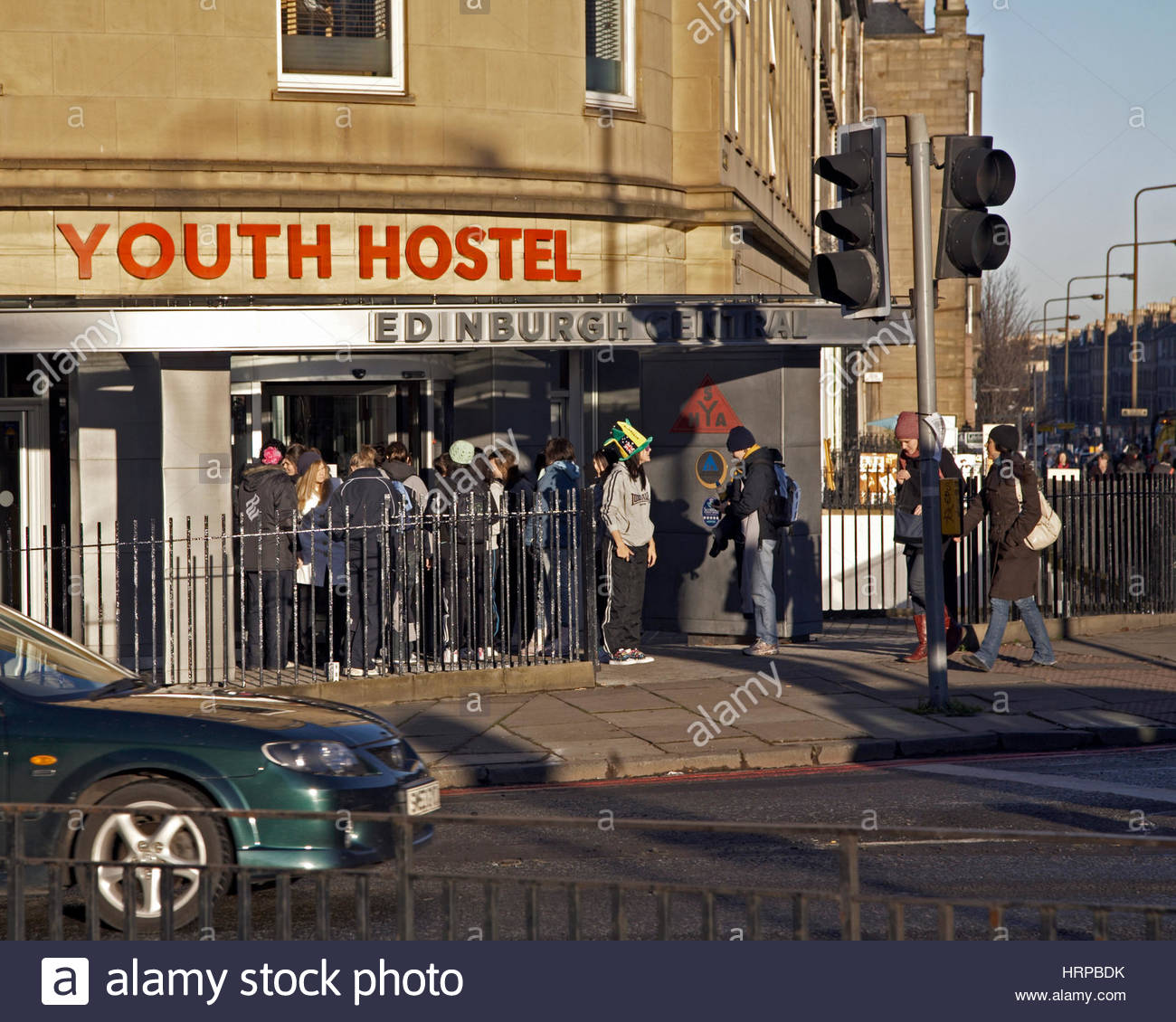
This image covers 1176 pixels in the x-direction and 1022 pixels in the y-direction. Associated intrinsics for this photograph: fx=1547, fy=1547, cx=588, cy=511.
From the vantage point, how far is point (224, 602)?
Answer: 1130cm

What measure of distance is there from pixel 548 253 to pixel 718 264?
2145 millimetres

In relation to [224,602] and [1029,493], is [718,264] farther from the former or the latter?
[224,602]

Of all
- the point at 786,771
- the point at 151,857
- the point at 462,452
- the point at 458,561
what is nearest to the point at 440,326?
the point at 462,452

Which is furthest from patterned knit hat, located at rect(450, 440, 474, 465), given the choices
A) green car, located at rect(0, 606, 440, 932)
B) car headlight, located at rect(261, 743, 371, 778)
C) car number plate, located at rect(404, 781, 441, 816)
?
car headlight, located at rect(261, 743, 371, 778)

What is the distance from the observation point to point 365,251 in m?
14.8

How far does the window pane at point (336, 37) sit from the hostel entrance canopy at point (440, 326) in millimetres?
3030

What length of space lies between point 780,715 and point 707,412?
4.67 m

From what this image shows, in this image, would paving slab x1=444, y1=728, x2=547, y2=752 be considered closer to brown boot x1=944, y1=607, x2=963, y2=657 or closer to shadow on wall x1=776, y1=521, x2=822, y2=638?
brown boot x1=944, y1=607, x2=963, y2=657

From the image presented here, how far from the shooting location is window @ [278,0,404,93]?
47.9ft

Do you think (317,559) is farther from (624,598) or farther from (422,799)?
(422,799)

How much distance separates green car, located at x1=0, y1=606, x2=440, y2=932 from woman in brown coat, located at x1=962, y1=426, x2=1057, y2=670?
276 inches
